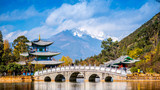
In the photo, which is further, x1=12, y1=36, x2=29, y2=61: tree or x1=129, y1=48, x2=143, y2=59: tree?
x1=12, y1=36, x2=29, y2=61: tree

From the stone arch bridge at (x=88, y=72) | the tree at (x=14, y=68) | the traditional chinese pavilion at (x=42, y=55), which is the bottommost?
the stone arch bridge at (x=88, y=72)

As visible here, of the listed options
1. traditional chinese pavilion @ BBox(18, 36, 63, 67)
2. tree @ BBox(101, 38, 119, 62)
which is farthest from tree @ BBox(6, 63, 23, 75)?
tree @ BBox(101, 38, 119, 62)

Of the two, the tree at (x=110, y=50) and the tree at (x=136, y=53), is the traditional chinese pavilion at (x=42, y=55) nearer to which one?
the tree at (x=136, y=53)

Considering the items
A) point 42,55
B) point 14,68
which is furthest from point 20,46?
point 14,68

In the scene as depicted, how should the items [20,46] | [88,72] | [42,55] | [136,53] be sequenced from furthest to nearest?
[20,46], [136,53], [42,55], [88,72]

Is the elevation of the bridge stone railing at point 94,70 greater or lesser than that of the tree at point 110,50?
lesser

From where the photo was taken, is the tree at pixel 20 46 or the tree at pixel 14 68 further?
the tree at pixel 20 46

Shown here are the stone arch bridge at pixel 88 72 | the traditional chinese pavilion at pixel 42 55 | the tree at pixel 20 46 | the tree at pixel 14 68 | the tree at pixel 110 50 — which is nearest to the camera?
the stone arch bridge at pixel 88 72

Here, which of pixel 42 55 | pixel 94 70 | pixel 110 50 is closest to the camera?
pixel 94 70

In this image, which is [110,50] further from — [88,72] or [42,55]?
[88,72]

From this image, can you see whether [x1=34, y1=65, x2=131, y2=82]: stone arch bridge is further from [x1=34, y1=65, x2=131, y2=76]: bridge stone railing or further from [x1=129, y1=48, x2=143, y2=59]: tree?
[x1=129, y1=48, x2=143, y2=59]: tree

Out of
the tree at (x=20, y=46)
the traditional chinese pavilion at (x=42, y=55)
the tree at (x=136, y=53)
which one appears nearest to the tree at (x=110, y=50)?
the tree at (x=136, y=53)

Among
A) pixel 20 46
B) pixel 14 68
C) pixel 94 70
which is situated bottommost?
pixel 94 70

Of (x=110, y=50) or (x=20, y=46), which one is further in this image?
(x=110, y=50)
